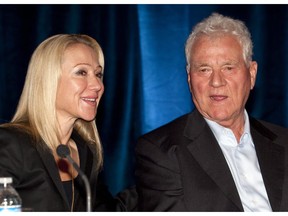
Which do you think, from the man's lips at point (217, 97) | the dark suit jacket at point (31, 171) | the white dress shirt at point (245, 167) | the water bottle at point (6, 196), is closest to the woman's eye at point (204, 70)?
the man's lips at point (217, 97)

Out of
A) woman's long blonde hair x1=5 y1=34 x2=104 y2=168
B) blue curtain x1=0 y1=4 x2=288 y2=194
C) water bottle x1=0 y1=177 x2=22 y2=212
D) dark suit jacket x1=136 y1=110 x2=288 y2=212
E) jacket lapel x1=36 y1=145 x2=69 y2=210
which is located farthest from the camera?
blue curtain x1=0 y1=4 x2=288 y2=194

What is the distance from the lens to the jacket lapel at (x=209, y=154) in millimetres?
2771

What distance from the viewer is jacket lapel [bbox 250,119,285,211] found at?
290cm

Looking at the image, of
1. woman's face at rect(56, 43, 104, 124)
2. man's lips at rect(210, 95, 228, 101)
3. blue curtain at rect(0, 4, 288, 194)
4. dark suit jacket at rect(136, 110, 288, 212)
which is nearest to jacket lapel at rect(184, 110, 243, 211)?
dark suit jacket at rect(136, 110, 288, 212)

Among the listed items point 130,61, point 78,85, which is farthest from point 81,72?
point 130,61

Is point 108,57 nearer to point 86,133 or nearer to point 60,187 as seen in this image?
point 86,133

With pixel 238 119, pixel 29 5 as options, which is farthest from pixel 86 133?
pixel 29 5

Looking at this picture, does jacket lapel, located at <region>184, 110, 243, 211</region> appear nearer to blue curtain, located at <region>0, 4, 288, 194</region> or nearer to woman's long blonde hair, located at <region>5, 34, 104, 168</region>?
woman's long blonde hair, located at <region>5, 34, 104, 168</region>

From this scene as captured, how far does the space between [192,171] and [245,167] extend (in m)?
0.30

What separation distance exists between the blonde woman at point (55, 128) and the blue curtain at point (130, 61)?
37.0 inches

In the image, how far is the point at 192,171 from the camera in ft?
9.21

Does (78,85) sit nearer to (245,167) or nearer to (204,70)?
(204,70)

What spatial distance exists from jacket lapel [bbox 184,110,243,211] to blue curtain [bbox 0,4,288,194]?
47.3 inches

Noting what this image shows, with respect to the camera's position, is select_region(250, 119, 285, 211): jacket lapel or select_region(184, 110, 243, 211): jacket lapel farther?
select_region(250, 119, 285, 211): jacket lapel
